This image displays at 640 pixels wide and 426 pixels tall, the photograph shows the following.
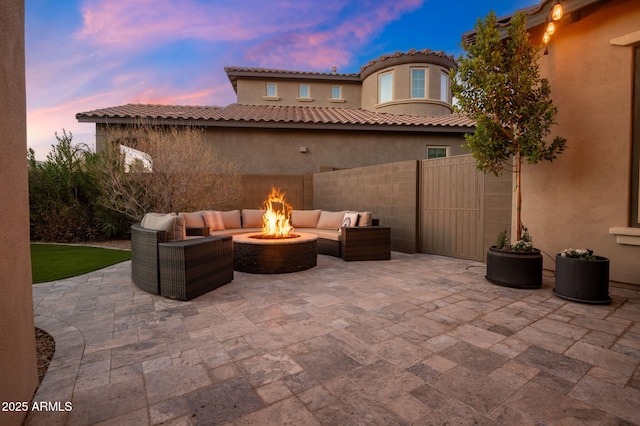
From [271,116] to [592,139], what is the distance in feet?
31.2

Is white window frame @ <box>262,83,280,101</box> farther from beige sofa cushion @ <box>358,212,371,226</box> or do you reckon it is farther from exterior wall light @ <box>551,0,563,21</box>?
exterior wall light @ <box>551,0,563,21</box>

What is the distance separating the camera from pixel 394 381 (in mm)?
2053

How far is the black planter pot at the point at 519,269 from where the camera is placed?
169 inches

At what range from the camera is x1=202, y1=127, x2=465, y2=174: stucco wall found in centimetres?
1074

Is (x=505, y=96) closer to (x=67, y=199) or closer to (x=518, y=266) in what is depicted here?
(x=518, y=266)

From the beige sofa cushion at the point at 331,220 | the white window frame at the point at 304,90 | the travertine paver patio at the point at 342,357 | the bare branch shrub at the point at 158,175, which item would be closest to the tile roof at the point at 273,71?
the white window frame at the point at 304,90

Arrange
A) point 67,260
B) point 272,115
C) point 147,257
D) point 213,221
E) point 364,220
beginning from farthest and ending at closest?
point 272,115
point 213,221
point 364,220
point 67,260
point 147,257

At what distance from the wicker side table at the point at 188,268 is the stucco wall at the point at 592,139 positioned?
5.38 metres

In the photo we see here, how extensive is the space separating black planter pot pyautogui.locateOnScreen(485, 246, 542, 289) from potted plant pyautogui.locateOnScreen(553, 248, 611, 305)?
41 cm

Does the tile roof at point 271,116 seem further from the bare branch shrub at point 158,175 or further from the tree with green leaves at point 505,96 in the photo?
the tree with green leaves at point 505,96

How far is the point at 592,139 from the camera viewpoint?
441cm

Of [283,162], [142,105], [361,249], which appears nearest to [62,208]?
[142,105]

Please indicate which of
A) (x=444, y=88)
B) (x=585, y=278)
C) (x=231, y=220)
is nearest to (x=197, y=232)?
(x=231, y=220)

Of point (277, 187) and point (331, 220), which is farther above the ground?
point (277, 187)
